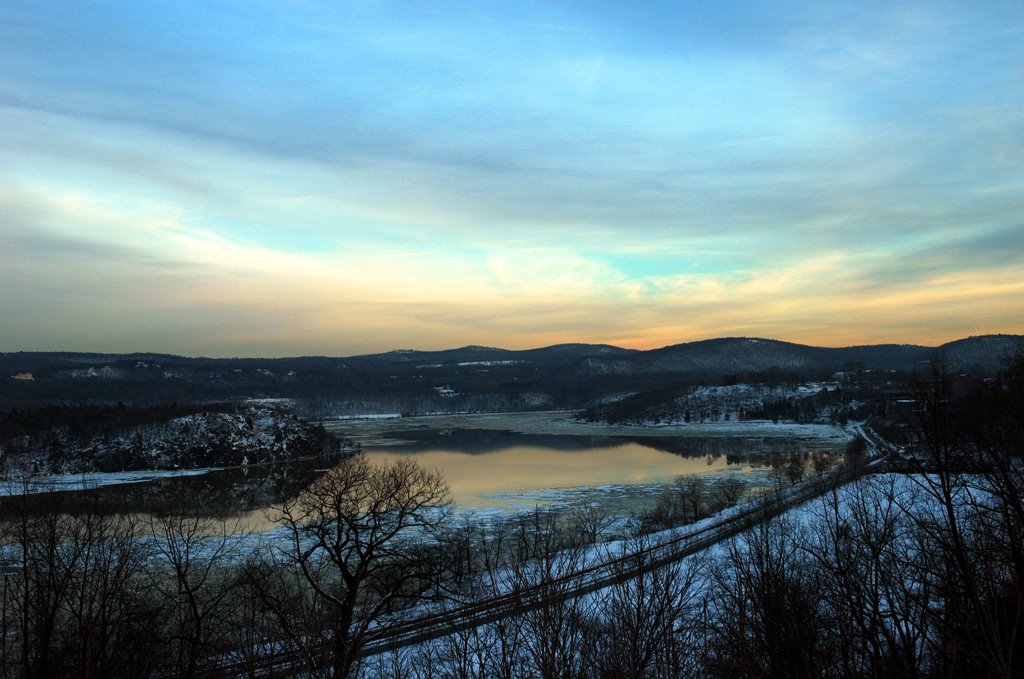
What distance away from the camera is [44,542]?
1666 centimetres

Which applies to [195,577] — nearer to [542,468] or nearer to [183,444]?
[542,468]

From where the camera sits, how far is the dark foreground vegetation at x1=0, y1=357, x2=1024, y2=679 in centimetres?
803

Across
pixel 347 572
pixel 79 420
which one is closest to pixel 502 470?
pixel 347 572

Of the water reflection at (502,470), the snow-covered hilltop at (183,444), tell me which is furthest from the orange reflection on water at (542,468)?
the snow-covered hilltop at (183,444)

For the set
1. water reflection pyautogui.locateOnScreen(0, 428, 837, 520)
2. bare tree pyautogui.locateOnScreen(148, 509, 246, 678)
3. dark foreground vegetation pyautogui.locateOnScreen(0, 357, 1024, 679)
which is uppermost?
dark foreground vegetation pyautogui.locateOnScreen(0, 357, 1024, 679)

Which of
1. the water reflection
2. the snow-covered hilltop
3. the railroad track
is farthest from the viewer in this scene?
the snow-covered hilltop

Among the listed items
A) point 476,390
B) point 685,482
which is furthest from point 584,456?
point 476,390

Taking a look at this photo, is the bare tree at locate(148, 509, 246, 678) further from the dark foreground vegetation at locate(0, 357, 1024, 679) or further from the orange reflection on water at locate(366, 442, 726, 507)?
the orange reflection on water at locate(366, 442, 726, 507)

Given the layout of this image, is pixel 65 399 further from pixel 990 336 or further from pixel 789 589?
pixel 990 336

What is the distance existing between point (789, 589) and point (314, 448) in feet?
218

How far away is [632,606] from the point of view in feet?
40.5

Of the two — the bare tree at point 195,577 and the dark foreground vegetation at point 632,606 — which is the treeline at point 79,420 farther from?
the dark foreground vegetation at point 632,606

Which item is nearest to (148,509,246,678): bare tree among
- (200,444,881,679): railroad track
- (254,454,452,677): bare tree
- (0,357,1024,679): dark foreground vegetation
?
(0,357,1024,679): dark foreground vegetation

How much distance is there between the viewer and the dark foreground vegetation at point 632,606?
803 centimetres
